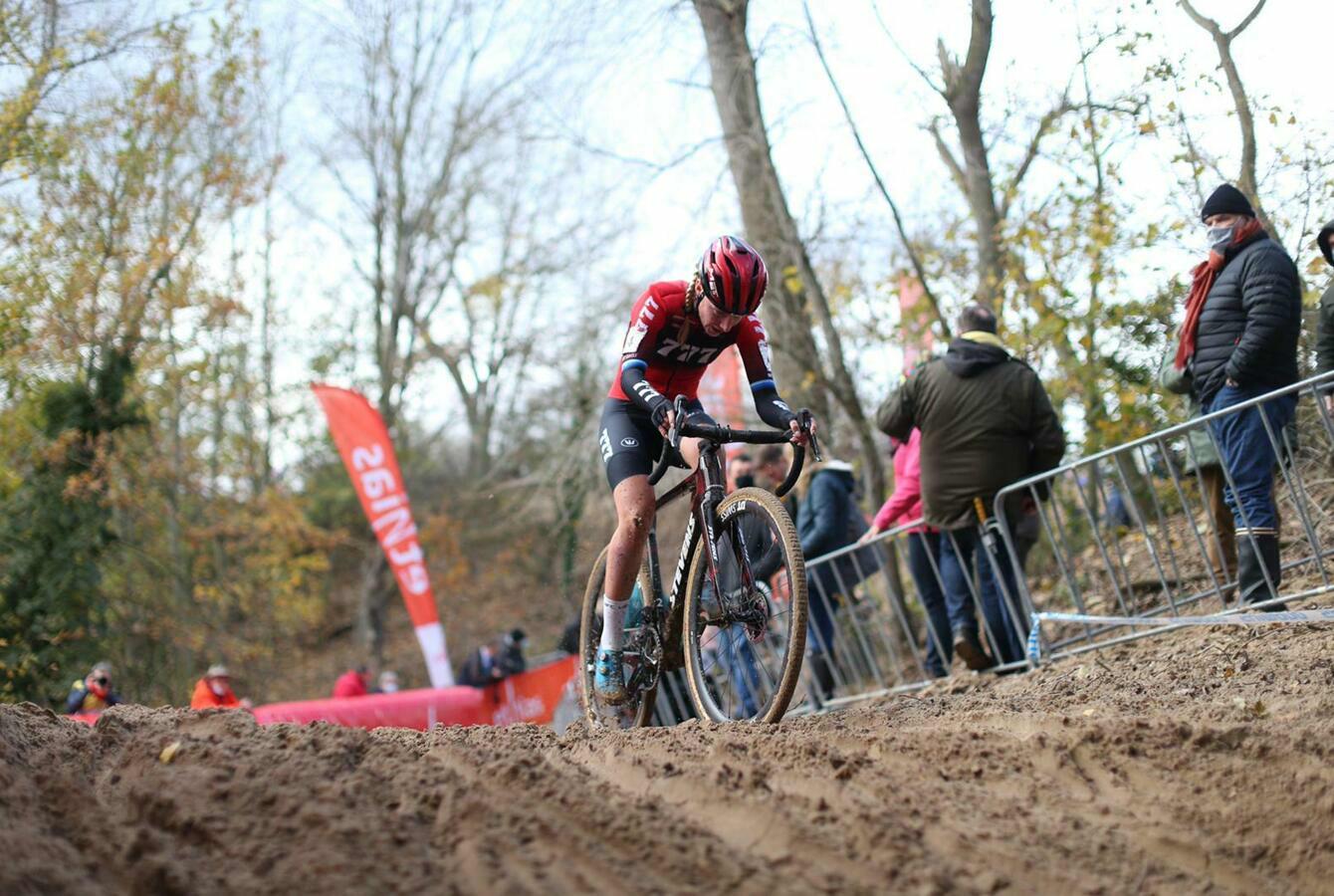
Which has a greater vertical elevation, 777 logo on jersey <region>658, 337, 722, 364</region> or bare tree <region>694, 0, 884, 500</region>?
bare tree <region>694, 0, 884, 500</region>

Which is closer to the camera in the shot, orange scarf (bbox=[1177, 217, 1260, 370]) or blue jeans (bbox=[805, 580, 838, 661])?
orange scarf (bbox=[1177, 217, 1260, 370])

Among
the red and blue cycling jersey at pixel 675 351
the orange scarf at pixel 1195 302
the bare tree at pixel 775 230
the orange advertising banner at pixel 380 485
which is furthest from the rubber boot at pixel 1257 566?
the orange advertising banner at pixel 380 485

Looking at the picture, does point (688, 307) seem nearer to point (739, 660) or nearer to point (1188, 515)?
point (739, 660)

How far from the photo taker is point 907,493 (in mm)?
7797

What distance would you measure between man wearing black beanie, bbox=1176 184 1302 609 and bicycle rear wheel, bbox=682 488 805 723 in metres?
2.51

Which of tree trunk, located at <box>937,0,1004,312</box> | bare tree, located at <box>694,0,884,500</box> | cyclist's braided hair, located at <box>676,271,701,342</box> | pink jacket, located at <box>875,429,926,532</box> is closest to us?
cyclist's braided hair, located at <box>676,271,701,342</box>

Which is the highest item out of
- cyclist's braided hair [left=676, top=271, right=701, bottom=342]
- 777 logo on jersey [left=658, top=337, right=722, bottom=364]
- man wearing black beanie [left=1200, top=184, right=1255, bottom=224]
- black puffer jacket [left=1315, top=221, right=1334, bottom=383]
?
cyclist's braided hair [left=676, top=271, right=701, bottom=342]

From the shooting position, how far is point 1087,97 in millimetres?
9414

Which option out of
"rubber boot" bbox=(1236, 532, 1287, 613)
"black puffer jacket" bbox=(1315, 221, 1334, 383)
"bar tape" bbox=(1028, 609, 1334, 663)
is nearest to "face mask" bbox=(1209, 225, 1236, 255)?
"black puffer jacket" bbox=(1315, 221, 1334, 383)

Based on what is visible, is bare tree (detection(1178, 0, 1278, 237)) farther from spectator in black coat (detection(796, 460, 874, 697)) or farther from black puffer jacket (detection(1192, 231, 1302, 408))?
spectator in black coat (detection(796, 460, 874, 697))

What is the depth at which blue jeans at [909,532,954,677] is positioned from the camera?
769 centimetres

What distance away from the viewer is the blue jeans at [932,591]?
769cm

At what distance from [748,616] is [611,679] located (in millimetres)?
945

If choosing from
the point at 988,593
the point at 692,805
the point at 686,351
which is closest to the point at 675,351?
the point at 686,351
